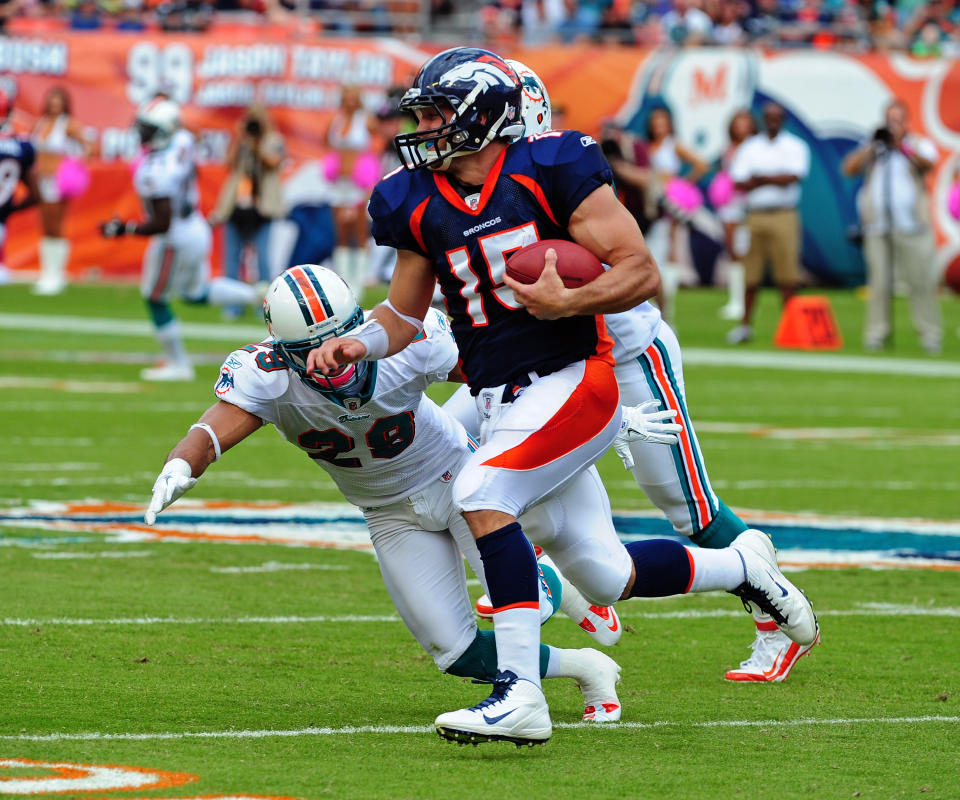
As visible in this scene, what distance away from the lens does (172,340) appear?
13.1 meters

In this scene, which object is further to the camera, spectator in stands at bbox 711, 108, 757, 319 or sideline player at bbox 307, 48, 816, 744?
spectator in stands at bbox 711, 108, 757, 319

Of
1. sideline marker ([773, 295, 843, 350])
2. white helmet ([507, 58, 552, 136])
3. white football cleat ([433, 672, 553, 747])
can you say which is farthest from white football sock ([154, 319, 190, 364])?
white football cleat ([433, 672, 553, 747])

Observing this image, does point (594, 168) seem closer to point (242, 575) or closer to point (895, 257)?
point (242, 575)

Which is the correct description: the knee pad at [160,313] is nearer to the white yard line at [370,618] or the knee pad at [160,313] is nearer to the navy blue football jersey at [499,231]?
the white yard line at [370,618]

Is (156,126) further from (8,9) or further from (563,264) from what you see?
(8,9)

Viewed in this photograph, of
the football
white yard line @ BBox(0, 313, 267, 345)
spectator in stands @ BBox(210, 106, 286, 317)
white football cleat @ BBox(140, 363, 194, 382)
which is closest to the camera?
the football

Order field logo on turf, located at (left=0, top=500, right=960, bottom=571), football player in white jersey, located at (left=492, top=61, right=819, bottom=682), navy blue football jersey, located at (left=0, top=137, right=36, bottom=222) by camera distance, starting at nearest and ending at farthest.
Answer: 1. football player in white jersey, located at (left=492, top=61, right=819, bottom=682)
2. field logo on turf, located at (left=0, top=500, right=960, bottom=571)
3. navy blue football jersey, located at (left=0, top=137, right=36, bottom=222)

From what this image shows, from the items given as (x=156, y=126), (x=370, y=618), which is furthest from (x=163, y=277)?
(x=370, y=618)

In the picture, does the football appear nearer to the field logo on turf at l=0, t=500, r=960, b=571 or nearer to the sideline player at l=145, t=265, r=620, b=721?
the sideline player at l=145, t=265, r=620, b=721

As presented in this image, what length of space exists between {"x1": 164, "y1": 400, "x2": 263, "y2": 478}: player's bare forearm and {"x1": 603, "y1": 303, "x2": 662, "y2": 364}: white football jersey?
4.07 feet

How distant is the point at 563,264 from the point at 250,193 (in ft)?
47.4

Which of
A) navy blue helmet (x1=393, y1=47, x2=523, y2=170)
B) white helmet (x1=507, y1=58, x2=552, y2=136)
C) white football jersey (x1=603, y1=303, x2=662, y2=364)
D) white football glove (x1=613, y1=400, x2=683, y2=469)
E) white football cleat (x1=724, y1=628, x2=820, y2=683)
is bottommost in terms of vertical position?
white football cleat (x1=724, y1=628, x2=820, y2=683)

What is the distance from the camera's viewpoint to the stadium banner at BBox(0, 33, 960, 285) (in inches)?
861

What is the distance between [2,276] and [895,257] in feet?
33.9
